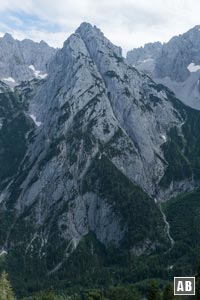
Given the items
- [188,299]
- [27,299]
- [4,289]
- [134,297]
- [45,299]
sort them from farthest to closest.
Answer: [27,299] → [134,297] → [45,299] → [188,299] → [4,289]

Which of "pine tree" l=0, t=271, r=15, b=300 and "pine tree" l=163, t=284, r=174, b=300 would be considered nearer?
"pine tree" l=0, t=271, r=15, b=300

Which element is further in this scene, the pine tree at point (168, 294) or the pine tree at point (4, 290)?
the pine tree at point (168, 294)

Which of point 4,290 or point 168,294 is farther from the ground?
point 168,294

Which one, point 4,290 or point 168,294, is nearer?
point 4,290

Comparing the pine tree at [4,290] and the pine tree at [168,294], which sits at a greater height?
the pine tree at [168,294]

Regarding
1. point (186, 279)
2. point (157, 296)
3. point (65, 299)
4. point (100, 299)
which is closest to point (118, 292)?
point (65, 299)

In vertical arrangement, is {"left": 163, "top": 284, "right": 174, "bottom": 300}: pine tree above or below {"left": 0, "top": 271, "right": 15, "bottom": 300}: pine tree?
above

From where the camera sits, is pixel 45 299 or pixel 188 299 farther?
pixel 45 299

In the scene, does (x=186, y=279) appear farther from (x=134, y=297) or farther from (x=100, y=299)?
(x=134, y=297)

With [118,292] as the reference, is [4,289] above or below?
below

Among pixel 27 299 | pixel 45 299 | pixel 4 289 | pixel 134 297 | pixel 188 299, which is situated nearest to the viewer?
pixel 4 289
